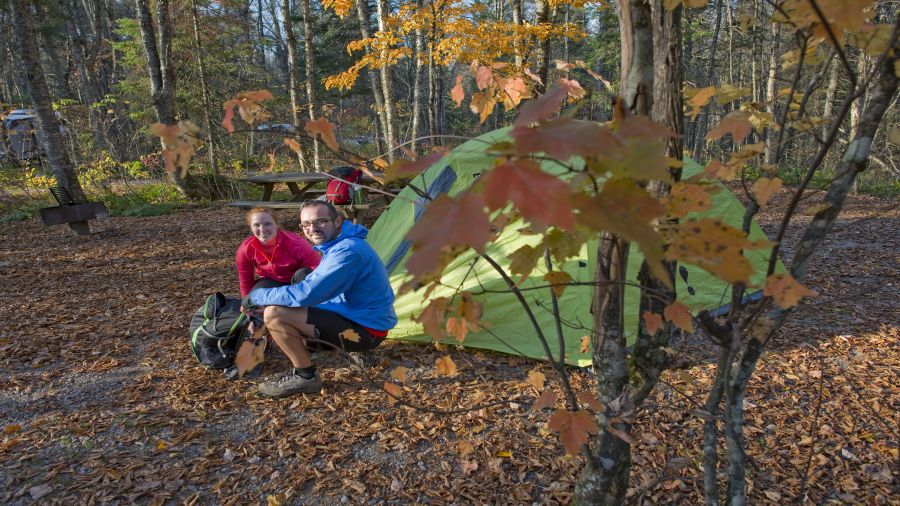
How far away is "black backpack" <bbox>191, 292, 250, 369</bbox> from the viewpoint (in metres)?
3.20

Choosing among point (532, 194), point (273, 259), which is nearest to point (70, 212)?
point (273, 259)

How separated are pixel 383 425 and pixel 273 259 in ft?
4.84

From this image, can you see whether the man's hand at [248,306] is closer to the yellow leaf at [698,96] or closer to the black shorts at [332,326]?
the black shorts at [332,326]

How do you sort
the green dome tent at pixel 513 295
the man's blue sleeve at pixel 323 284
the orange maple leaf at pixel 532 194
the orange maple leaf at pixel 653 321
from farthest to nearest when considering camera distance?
1. the green dome tent at pixel 513 295
2. the man's blue sleeve at pixel 323 284
3. the orange maple leaf at pixel 653 321
4. the orange maple leaf at pixel 532 194

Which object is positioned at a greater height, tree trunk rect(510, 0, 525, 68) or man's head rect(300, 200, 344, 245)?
tree trunk rect(510, 0, 525, 68)

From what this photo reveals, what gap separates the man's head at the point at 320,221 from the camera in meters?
2.88

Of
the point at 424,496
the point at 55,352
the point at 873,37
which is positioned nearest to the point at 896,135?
the point at 873,37

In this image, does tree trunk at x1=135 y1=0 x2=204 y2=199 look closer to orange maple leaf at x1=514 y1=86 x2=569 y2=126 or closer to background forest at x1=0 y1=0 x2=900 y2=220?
background forest at x1=0 y1=0 x2=900 y2=220

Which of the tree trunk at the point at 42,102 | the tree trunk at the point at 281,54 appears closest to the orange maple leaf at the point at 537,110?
the tree trunk at the point at 42,102

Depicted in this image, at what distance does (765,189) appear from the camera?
134 cm

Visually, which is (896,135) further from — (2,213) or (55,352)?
(2,213)

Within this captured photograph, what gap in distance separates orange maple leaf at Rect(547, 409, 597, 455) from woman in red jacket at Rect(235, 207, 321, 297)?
8.14 feet

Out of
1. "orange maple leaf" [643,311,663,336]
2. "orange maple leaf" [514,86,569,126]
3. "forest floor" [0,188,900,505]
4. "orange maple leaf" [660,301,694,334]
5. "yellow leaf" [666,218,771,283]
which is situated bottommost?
"forest floor" [0,188,900,505]

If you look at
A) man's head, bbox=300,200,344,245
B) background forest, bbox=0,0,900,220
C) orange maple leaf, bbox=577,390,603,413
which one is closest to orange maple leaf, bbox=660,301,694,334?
orange maple leaf, bbox=577,390,603,413
